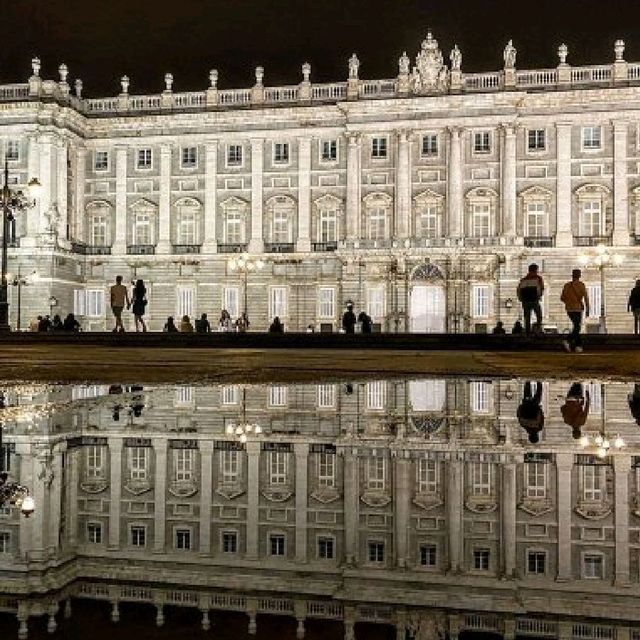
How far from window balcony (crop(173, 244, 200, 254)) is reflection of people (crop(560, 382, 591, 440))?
3980 cm

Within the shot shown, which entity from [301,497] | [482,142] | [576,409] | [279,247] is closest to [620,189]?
[482,142]

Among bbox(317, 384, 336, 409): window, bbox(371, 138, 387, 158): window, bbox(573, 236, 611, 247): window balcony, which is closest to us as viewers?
bbox(317, 384, 336, 409): window

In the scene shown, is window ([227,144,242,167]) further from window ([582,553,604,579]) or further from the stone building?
window ([582,553,604,579])

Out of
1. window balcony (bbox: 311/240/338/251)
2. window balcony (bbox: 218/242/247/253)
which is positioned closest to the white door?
window balcony (bbox: 311/240/338/251)

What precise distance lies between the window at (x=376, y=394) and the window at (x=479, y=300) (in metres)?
34.5

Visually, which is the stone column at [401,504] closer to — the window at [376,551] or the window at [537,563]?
the window at [376,551]

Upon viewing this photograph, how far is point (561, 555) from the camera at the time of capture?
2.70 meters

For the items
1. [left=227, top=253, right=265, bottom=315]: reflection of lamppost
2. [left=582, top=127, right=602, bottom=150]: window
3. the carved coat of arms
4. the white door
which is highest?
the carved coat of arms

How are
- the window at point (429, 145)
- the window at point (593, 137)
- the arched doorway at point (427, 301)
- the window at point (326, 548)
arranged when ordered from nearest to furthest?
the window at point (326, 548)
the window at point (593, 137)
the arched doorway at point (427, 301)
the window at point (429, 145)

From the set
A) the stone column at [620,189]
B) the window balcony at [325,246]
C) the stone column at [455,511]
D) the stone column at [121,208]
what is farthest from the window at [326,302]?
the stone column at [455,511]

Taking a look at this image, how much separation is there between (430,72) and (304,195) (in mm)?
8780

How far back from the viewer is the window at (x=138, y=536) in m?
2.94

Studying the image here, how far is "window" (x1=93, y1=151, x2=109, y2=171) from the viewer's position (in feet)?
159

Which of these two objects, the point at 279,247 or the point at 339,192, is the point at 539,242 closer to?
the point at 339,192
